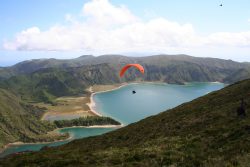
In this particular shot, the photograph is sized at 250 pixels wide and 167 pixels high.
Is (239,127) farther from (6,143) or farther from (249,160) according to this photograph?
(6,143)

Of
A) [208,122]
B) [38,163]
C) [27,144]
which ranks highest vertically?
[208,122]

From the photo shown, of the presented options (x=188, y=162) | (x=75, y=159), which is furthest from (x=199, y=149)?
(x=75, y=159)

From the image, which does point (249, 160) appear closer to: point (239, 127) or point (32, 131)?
point (239, 127)

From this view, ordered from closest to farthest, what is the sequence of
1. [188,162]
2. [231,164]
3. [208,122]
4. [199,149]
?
[231,164]
[188,162]
[199,149]
[208,122]

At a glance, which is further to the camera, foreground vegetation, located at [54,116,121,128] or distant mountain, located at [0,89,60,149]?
foreground vegetation, located at [54,116,121,128]

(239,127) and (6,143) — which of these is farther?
(6,143)

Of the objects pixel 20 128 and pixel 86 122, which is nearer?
pixel 20 128

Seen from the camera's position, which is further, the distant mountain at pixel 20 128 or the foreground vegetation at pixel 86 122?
the foreground vegetation at pixel 86 122

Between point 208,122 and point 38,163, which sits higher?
point 208,122

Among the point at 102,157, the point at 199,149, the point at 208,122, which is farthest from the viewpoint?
the point at 208,122

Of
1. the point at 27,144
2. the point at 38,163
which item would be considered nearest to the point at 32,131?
the point at 27,144
